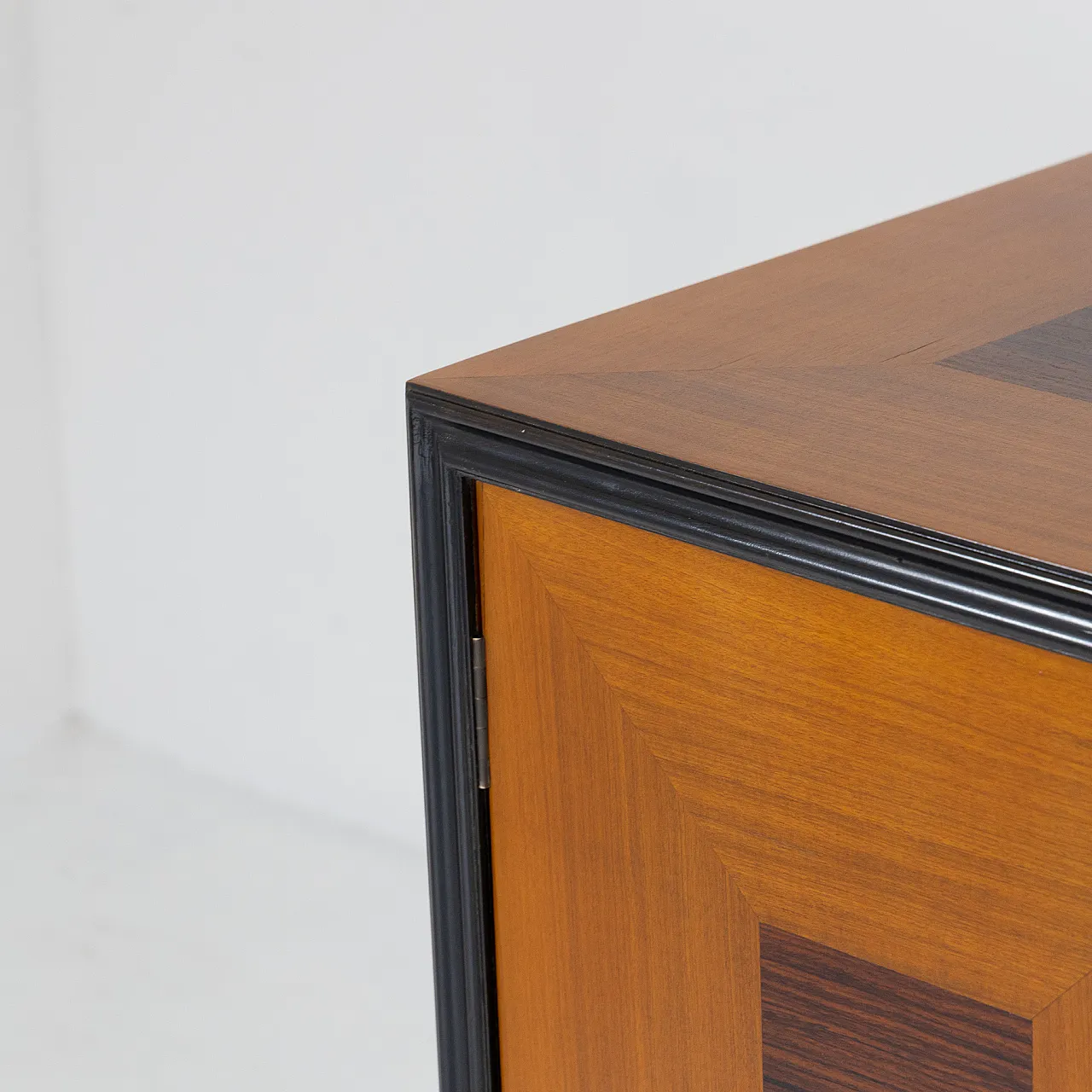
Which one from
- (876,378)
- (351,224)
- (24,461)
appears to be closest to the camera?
(876,378)

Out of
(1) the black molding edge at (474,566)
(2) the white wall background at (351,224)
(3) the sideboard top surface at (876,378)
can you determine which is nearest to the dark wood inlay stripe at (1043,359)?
(3) the sideboard top surface at (876,378)

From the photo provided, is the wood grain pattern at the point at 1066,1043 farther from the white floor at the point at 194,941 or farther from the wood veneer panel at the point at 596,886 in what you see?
the white floor at the point at 194,941

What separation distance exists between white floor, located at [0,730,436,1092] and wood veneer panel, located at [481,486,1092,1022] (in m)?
0.99

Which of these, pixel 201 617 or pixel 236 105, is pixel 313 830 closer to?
pixel 201 617

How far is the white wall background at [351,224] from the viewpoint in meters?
1.28

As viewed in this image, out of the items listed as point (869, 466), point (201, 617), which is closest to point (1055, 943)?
point (869, 466)

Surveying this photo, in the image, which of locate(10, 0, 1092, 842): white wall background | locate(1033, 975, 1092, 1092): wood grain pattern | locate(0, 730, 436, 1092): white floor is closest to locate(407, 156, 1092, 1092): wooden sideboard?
locate(1033, 975, 1092, 1092): wood grain pattern

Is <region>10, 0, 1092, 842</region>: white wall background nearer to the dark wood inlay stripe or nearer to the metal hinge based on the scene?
the dark wood inlay stripe

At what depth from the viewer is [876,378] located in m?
0.60

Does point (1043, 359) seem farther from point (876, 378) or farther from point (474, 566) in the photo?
point (474, 566)

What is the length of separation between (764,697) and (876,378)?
14 cm

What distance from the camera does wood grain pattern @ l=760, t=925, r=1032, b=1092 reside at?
0.51 meters

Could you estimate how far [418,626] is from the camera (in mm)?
620

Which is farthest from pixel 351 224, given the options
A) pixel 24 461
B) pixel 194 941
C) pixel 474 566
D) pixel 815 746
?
pixel 815 746
